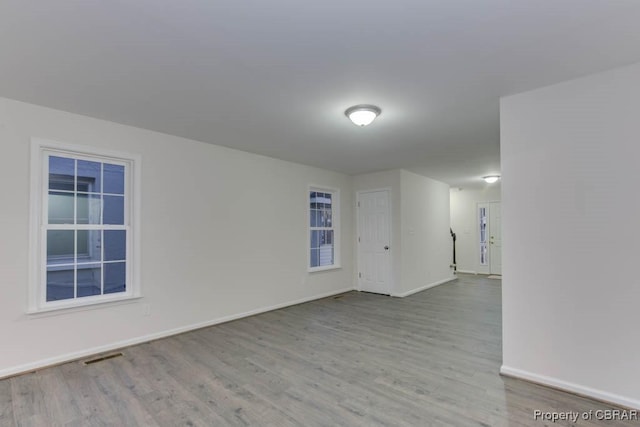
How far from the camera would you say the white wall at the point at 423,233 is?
6.20 meters

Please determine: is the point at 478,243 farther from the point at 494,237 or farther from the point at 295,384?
the point at 295,384

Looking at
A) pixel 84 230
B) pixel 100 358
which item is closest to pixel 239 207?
pixel 84 230

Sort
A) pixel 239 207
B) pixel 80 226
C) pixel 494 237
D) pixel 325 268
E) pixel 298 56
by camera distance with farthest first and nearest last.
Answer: pixel 494 237 < pixel 325 268 < pixel 239 207 < pixel 80 226 < pixel 298 56

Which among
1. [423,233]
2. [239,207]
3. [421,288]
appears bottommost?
[421,288]

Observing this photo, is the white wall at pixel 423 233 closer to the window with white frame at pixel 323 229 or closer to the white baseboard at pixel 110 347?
the window with white frame at pixel 323 229

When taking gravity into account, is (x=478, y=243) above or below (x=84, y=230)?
below

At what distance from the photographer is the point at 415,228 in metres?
6.54

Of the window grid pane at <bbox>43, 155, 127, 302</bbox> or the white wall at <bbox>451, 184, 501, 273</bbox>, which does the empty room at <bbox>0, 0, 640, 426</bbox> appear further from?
the white wall at <bbox>451, 184, 501, 273</bbox>

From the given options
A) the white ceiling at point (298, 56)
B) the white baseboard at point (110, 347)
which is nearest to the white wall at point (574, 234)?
the white ceiling at point (298, 56)

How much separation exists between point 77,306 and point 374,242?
15.9ft

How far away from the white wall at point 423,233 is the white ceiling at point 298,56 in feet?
9.43

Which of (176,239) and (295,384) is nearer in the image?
(295,384)

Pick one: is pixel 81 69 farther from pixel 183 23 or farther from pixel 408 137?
pixel 408 137

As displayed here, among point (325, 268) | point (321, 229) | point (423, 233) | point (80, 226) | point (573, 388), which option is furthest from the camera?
point (423, 233)
